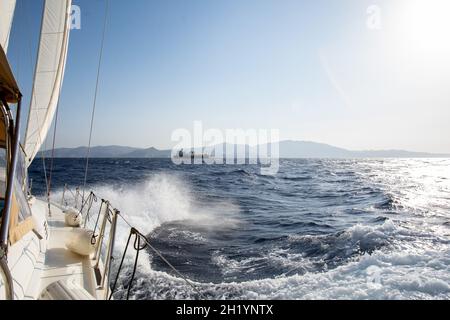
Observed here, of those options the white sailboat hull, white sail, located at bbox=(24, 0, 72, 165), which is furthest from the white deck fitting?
white sail, located at bbox=(24, 0, 72, 165)

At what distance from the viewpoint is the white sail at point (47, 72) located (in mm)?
7504

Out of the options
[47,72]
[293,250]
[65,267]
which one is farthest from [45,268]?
[293,250]

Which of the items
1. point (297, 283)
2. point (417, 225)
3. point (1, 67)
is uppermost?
point (1, 67)

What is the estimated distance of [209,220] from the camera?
1275 centimetres

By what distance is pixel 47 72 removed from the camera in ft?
25.7

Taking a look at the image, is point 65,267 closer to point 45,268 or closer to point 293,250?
point 45,268

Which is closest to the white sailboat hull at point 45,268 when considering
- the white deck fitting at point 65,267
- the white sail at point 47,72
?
the white deck fitting at point 65,267

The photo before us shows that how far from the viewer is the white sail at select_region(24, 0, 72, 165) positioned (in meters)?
7.50

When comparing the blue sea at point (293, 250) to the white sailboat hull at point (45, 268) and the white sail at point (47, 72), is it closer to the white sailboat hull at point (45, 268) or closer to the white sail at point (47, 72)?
the white sailboat hull at point (45, 268)

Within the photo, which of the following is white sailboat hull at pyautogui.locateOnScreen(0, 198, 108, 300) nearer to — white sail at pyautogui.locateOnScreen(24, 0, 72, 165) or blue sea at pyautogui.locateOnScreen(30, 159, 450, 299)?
blue sea at pyautogui.locateOnScreen(30, 159, 450, 299)

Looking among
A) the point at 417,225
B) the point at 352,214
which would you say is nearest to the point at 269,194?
the point at 352,214
